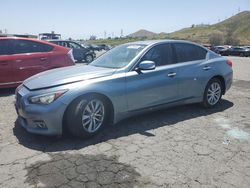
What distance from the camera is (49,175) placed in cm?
359

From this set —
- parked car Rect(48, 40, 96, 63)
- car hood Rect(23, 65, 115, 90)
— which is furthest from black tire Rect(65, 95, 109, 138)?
parked car Rect(48, 40, 96, 63)

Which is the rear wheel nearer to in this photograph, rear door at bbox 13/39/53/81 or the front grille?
the front grille

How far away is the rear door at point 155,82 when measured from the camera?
515 centimetres

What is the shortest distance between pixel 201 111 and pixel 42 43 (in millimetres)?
4844

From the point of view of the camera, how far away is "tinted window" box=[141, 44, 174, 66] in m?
5.58

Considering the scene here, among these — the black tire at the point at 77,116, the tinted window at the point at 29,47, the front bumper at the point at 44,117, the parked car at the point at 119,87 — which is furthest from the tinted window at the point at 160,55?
the tinted window at the point at 29,47

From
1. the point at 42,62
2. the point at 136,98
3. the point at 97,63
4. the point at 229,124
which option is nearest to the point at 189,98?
the point at 229,124

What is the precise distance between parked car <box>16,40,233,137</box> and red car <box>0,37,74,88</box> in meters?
2.87

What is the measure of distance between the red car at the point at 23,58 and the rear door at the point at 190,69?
3.95 m

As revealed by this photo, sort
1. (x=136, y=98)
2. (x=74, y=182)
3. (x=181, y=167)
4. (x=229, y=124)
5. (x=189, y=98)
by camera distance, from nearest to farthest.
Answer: (x=74, y=182) → (x=181, y=167) → (x=136, y=98) → (x=229, y=124) → (x=189, y=98)

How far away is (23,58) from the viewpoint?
26.7 feet

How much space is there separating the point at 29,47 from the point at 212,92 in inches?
199

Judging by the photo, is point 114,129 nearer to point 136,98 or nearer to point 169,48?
point 136,98

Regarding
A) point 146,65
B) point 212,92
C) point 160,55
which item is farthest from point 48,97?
point 212,92
